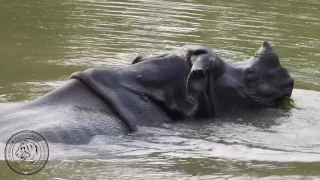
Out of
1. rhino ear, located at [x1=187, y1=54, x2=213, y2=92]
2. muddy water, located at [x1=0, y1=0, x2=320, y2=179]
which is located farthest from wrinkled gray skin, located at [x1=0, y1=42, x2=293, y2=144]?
muddy water, located at [x1=0, y1=0, x2=320, y2=179]

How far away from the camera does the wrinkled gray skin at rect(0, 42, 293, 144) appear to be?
550 centimetres

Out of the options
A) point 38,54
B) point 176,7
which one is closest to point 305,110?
point 38,54

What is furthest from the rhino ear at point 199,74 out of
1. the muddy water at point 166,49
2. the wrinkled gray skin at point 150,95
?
the muddy water at point 166,49

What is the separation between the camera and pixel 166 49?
9859 mm

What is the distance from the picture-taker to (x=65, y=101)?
18.9ft

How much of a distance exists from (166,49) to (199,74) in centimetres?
370

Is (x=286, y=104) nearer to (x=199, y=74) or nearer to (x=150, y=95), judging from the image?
(x=199, y=74)

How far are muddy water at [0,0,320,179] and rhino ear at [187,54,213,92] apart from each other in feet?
1.09

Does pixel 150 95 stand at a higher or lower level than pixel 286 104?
higher

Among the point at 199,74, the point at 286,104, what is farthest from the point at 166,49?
the point at 199,74

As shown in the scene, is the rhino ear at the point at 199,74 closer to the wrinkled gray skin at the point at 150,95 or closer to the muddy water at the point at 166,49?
the wrinkled gray skin at the point at 150,95

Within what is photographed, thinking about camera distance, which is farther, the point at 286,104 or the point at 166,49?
the point at 166,49

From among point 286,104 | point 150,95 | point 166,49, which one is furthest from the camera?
point 166,49

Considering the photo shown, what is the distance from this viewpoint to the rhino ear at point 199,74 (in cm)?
616
